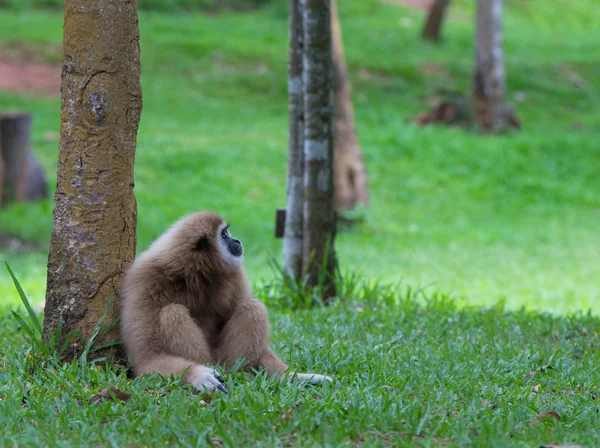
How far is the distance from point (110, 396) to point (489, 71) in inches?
686

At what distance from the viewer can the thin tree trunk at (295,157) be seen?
7.68m

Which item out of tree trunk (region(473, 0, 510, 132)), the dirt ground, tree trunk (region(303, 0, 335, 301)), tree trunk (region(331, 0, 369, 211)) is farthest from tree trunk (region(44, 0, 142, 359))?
the dirt ground

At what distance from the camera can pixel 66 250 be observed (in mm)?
4867

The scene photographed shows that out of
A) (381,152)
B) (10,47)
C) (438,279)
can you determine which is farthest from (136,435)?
(10,47)

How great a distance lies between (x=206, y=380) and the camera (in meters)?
4.35

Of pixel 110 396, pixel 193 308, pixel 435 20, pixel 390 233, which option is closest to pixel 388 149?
pixel 390 233

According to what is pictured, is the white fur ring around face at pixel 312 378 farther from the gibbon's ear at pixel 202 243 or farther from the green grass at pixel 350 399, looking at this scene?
the gibbon's ear at pixel 202 243

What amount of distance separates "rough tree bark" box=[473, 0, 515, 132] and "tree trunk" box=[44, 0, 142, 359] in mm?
16343

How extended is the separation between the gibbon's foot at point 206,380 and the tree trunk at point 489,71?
17.1 m

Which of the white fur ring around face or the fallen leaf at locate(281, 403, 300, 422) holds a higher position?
the fallen leaf at locate(281, 403, 300, 422)

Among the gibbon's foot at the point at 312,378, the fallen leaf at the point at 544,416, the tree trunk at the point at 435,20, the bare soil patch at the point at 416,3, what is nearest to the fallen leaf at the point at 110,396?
the gibbon's foot at the point at 312,378

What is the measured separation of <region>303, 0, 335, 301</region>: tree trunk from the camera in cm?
732

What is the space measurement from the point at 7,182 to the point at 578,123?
14728 mm

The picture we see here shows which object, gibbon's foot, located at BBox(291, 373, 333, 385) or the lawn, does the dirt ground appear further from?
gibbon's foot, located at BBox(291, 373, 333, 385)
